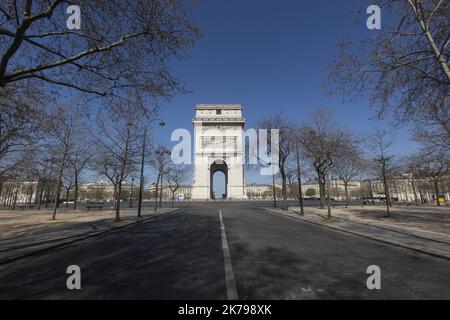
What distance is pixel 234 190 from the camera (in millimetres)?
64750

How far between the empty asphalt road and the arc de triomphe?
52.8 m

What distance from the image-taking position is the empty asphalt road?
467 cm

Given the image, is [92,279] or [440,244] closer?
[92,279]

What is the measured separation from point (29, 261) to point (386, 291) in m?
9.03

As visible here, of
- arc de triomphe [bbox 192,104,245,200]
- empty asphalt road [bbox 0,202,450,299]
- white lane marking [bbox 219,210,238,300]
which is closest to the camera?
white lane marking [bbox 219,210,238,300]

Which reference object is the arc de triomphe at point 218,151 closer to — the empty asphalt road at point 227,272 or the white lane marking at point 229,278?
the empty asphalt road at point 227,272

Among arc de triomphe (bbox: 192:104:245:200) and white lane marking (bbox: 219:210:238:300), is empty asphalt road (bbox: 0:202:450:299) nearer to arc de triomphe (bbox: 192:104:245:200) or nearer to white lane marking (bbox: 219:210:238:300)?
white lane marking (bbox: 219:210:238:300)

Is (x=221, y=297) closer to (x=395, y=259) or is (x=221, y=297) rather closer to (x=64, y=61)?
(x=395, y=259)

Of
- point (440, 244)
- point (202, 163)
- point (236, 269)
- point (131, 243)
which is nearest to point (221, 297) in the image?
point (236, 269)

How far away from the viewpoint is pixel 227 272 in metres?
5.83

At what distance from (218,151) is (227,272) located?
5969 centimetres

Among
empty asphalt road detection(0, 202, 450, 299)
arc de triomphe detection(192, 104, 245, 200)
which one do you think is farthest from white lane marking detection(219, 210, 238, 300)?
arc de triomphe detection(192, 104, 245, 200)

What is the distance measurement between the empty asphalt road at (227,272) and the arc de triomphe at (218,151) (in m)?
52.8

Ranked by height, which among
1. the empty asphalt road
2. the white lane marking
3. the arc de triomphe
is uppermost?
the arc de triomphe
